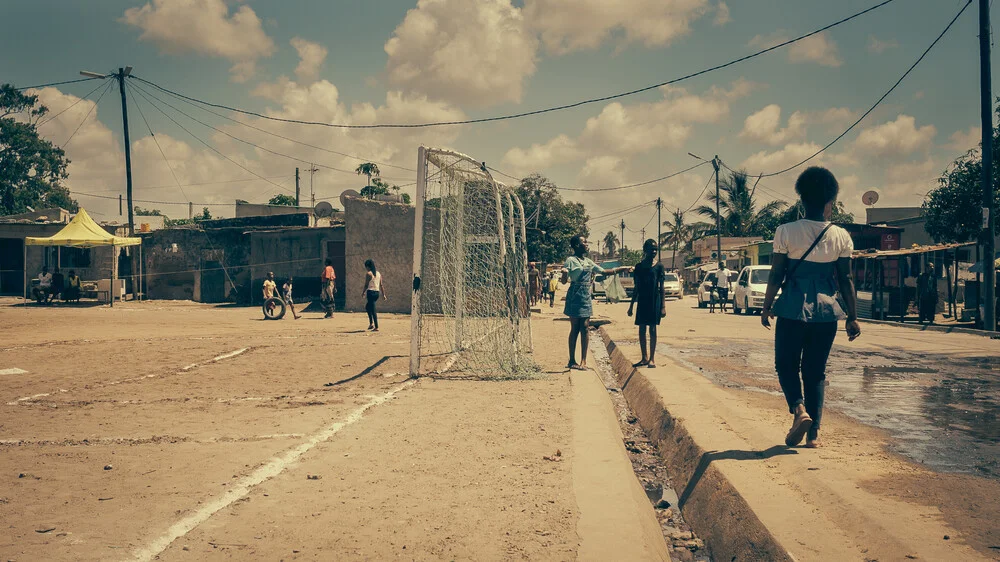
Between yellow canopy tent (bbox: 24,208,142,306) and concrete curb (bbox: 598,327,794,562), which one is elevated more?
yellow canopy tent (bbox: 24,208,142,306)

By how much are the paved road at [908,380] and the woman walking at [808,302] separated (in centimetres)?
86

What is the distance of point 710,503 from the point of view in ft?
14.5

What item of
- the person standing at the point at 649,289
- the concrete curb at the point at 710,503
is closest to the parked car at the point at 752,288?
the person standing at the point at 649,289

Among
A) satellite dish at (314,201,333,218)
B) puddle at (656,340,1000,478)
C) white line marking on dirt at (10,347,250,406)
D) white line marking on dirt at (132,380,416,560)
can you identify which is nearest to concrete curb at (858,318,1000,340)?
puddle at (656,340,1000,478)

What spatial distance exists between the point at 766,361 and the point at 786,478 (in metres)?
7.67

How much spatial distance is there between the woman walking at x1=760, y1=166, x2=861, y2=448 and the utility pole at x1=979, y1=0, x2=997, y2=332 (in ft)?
49.6

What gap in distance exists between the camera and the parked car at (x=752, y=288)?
26266 millimetres

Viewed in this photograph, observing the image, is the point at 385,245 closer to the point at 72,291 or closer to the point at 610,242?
the point at 72,291

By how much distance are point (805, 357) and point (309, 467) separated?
333 centimetres

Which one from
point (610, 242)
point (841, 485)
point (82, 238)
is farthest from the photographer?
point (610, 242)

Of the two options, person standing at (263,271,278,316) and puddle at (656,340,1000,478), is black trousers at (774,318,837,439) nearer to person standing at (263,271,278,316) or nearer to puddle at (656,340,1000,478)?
puddle at (656,340,1000,478)

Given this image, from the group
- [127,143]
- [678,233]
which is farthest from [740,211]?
[127,143]

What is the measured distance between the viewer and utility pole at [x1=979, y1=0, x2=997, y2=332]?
56.3ft

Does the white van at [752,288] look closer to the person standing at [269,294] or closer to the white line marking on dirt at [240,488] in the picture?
the person standing at [269,294]
